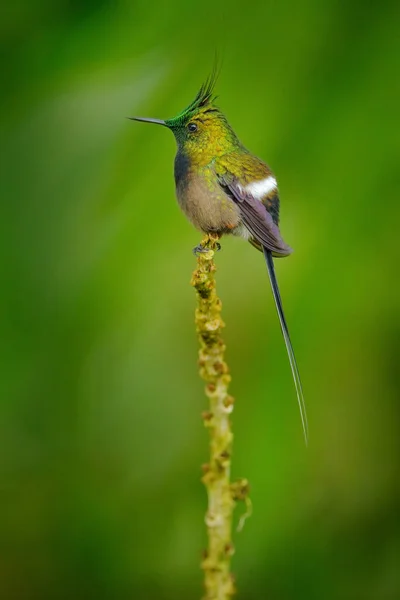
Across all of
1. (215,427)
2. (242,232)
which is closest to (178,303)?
(242,232)

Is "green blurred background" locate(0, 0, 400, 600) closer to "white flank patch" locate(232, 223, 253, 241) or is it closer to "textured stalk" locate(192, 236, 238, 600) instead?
"white flank patch" locate(232, 223, 253, 241)

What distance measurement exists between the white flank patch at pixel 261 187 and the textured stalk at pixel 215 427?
0.39 ft

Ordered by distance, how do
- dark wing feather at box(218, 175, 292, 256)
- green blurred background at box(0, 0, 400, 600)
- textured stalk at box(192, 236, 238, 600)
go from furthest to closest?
green blurred background at box(0, 0, 400, 600) < dark wing feather at box(218, 175, 292, 256) < textured stalk at box(192, 236, 238, 600)

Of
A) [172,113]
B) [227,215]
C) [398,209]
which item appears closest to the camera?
[227,215]

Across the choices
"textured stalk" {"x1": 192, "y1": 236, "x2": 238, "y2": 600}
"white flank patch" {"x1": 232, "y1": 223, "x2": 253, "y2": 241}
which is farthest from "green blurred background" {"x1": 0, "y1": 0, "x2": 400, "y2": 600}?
"textured stalk" {"x1": 192, "y1": 236, "x2": 238, "y2": 600}

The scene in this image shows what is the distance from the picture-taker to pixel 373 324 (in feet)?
3.39

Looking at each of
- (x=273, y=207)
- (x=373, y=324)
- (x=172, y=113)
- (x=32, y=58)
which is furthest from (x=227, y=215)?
(x=32, y=58)

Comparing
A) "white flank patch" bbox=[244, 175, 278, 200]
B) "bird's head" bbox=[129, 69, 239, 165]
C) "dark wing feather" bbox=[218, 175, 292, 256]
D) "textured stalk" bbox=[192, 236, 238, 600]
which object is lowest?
"textured stalk" bbox=[192, 236, 238, 600]

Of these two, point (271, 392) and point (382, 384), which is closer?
point (271, 392)

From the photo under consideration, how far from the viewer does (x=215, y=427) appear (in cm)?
60

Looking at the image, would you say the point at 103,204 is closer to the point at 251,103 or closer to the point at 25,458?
the point at 251,103

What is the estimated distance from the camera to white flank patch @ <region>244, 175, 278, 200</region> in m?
0.71

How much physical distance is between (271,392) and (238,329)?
95 millimetres

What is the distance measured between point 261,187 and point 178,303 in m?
0.33
